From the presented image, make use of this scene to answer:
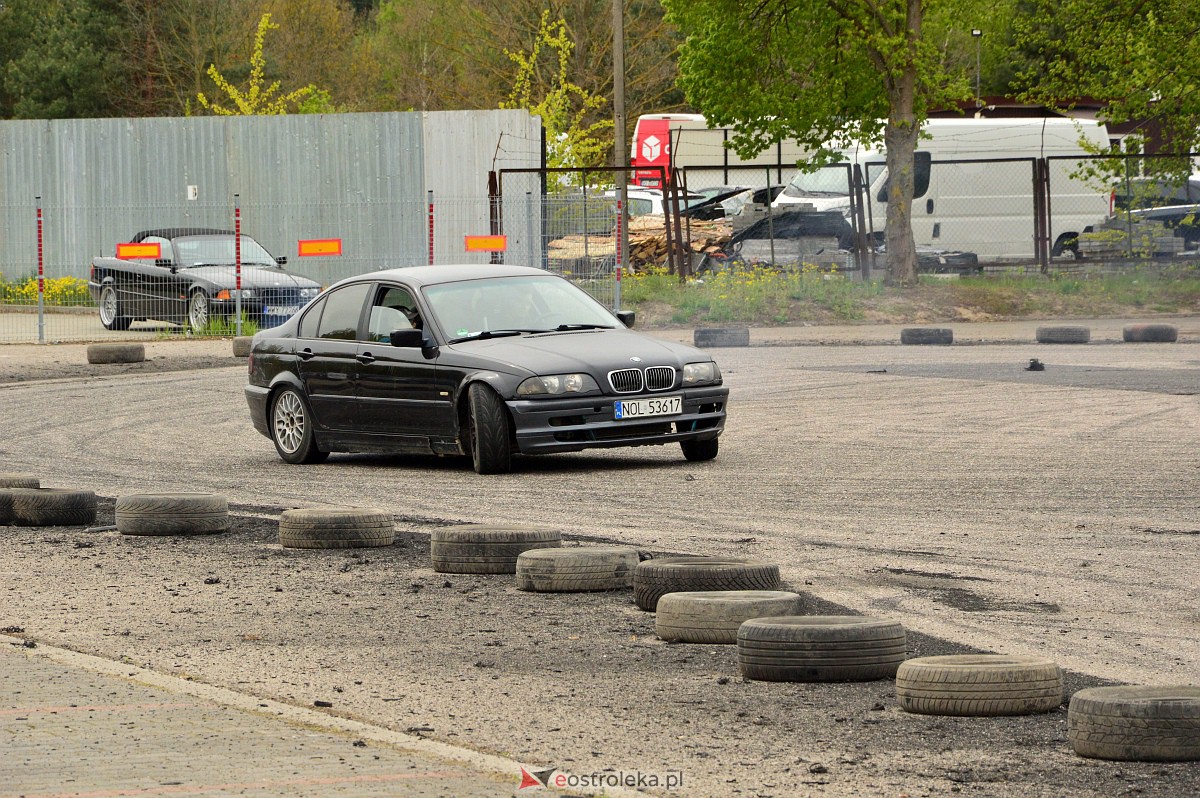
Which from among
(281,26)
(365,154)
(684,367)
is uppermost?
(281,26)

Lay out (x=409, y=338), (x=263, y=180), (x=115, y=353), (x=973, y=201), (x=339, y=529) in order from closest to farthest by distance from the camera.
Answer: (x=339, y=529)
(x=409, y=338)
(x=115, y=353)
(x=973, y=201)
(x=263, y=180)

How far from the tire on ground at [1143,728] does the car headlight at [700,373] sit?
7417 mm

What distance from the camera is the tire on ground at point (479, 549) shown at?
8.38 m

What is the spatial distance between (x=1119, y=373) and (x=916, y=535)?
10860mm

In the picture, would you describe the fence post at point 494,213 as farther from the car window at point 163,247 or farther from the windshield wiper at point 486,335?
the windshield wiper at point 486,335

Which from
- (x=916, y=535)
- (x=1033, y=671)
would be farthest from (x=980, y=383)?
(x=1033, y=671)

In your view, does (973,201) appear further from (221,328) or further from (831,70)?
(221,328)

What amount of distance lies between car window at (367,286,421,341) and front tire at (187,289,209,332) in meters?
14.7

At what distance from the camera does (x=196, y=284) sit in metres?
27.6

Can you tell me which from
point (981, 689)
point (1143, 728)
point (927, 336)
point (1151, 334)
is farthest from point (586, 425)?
point (1151, 334)

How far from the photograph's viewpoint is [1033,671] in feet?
18.5

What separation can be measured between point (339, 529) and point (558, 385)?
3159mm

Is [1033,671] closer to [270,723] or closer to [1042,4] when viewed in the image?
[270,723]

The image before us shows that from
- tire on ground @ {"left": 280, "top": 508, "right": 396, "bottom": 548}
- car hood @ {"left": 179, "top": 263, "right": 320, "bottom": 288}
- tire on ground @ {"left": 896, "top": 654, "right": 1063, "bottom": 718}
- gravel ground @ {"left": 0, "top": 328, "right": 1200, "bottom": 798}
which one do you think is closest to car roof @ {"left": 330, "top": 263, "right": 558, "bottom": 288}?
gravel ground @ {"left": 0, "top": 328, "right": 1200, "bottom": 798}
